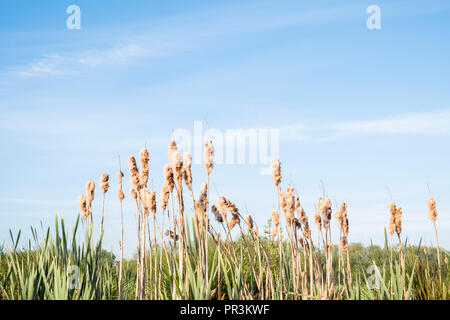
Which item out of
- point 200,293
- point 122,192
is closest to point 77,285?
point 122,192

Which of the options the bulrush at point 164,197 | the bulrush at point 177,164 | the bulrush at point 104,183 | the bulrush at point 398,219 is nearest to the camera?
the bulrush at point 177,164

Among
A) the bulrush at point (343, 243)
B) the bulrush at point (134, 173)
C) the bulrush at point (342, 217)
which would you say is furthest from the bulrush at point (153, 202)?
the bulrush at point (343, 243)

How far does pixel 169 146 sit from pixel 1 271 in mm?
4439

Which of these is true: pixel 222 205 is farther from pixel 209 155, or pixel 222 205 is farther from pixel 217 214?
pixel 209 155

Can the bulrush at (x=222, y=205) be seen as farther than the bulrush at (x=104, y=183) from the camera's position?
No

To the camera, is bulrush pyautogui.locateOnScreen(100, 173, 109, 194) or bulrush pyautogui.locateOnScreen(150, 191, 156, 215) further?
bulrush pyautogui.locateOnScreen(100, 173, 109, 194)

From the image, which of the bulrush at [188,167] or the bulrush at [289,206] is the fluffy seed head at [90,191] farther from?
the bulrush at [289,206]

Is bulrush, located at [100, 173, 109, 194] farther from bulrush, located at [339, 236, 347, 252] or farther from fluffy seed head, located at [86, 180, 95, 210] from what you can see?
bulrush, located at [339, 236, 347, 252]

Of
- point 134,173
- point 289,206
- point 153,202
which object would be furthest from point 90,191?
point 289,206

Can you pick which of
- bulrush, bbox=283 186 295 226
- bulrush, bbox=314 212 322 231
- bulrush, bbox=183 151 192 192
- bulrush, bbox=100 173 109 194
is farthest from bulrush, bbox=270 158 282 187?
bulrush, bbox=100 173 109 194

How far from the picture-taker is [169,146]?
144 inches

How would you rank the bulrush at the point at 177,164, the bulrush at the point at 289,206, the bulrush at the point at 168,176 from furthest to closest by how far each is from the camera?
the bulrush at the point at 289,206 → the bulrush at the point at 168,176 → the bulrush at the point at 177,164

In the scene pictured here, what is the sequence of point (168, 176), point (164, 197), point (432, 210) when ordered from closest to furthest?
point (168, 176) < point (164, 197) < point (432, 210)
